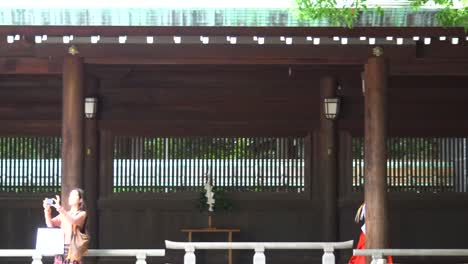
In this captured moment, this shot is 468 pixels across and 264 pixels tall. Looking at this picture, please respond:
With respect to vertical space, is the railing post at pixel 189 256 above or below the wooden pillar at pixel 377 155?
below

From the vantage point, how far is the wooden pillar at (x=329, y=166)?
618 inches

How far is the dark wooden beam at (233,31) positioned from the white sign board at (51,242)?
2.55 m

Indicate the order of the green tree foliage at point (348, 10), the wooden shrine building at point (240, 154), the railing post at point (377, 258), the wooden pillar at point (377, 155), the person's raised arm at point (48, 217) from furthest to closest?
1. the wooden shrine building at point (240, 154)
2. the wooden pillar at point (377, 155)
3. the railing post at point (377, 258)
4. the person's raised arm at point (48, 217)
5. the green tree foliage at point (348, 10)

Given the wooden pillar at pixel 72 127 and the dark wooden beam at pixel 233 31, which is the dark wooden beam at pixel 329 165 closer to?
the dark wooden beam at pixel 233 31

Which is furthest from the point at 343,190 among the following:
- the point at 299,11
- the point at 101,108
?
the point at 299,11

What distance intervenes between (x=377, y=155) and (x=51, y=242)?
426cm

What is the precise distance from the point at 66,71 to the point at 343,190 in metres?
6.20

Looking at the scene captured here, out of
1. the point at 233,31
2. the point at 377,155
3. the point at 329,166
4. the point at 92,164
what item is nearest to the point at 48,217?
the point at 233,31

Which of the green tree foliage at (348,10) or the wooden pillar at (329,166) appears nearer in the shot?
the green tree foliage at (348,10)

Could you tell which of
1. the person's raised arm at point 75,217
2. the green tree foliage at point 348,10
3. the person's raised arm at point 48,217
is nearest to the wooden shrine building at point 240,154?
the person's raised arm at point 48,217

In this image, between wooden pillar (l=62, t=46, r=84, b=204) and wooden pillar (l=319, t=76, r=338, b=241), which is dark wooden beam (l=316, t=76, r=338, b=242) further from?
wooden pillar (l=62, t=46, r=84, b=204)

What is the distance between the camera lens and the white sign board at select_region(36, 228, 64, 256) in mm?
9539

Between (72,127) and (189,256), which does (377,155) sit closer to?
(189,256)

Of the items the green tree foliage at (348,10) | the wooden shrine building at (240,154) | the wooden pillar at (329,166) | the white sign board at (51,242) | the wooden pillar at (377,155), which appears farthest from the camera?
the wooden shrine building at (240,154)
